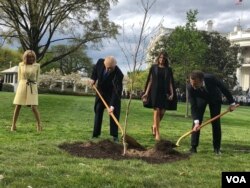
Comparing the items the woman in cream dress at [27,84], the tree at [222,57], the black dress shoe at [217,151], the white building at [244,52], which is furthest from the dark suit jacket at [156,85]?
the white building at [244,52]

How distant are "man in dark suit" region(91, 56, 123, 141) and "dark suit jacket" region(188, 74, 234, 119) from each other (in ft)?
5.33

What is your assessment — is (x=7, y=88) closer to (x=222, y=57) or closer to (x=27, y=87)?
(x=222, y=57)

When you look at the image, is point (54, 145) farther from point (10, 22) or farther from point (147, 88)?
point (10, 22)

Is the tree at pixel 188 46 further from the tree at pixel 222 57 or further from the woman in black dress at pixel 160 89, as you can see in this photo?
the tree at pixel 222 57

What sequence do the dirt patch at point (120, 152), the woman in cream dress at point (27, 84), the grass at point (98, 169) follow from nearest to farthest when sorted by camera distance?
the grass at point (98, 169), the dirt patch at point (120, 152), the woman in cream dress at point (27, 84)

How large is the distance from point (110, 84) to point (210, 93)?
2174 millimetres

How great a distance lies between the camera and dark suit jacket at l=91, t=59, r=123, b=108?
1001 cm

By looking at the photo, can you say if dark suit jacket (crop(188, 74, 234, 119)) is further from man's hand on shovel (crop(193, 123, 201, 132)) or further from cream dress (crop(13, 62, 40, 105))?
cream dress (crop(13, 62, 40, 105))

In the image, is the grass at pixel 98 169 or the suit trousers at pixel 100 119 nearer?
the grass at pixel 98 169

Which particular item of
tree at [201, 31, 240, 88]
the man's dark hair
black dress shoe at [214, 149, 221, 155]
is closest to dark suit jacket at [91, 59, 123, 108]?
the man's dark hair

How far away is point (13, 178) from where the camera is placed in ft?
18.8

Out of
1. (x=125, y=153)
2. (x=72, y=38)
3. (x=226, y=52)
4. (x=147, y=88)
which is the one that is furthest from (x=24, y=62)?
(x=226, y=52)

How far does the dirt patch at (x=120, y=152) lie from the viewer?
7.83 m

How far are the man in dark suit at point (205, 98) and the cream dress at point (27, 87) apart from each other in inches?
154
